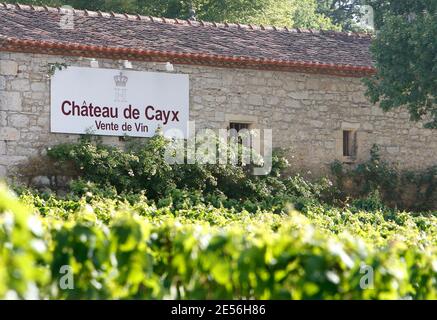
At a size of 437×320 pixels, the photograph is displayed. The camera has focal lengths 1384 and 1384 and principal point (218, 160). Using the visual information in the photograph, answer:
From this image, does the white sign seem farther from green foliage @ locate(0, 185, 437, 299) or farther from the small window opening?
green foliage @ locate(0, 185, 437, 299)

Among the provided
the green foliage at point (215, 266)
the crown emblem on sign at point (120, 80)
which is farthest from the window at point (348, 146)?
the green foliage at point (215, 266)

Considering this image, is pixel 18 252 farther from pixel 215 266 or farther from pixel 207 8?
pixel 207 8

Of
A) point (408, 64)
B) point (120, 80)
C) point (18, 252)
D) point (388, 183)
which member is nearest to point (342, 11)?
point (388, 183)

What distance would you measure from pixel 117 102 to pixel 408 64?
17.7ft

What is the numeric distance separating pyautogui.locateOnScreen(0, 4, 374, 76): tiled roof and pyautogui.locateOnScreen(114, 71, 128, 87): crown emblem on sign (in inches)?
13.7

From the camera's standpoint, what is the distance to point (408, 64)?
83.5 ft

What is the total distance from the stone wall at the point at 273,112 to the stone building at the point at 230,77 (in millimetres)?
19

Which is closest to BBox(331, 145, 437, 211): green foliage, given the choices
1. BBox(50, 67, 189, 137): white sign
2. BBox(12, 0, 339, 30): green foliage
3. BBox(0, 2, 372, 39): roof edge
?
BBox(0, 2, 372, 39): roof edge

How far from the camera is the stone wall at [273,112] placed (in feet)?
80.0

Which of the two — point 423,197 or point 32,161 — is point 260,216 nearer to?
point 32,161

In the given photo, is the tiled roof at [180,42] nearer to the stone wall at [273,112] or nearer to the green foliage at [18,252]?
the stone wall at [273,112]

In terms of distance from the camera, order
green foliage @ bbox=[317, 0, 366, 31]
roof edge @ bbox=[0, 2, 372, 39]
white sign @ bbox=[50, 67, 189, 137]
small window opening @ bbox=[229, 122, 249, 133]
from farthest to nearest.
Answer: green foliage @ bbox=[317, 0, 366, 31] → roof edge @ bbox=[0, 2, 372, 39] → small window opening @ bbox=[229, 122, 249, 133] → white sign @ bbox=[50, 67, 189, 137]

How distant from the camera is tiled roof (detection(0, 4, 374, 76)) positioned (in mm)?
25016

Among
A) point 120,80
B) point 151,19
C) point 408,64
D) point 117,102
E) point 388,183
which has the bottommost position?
point 388,183
